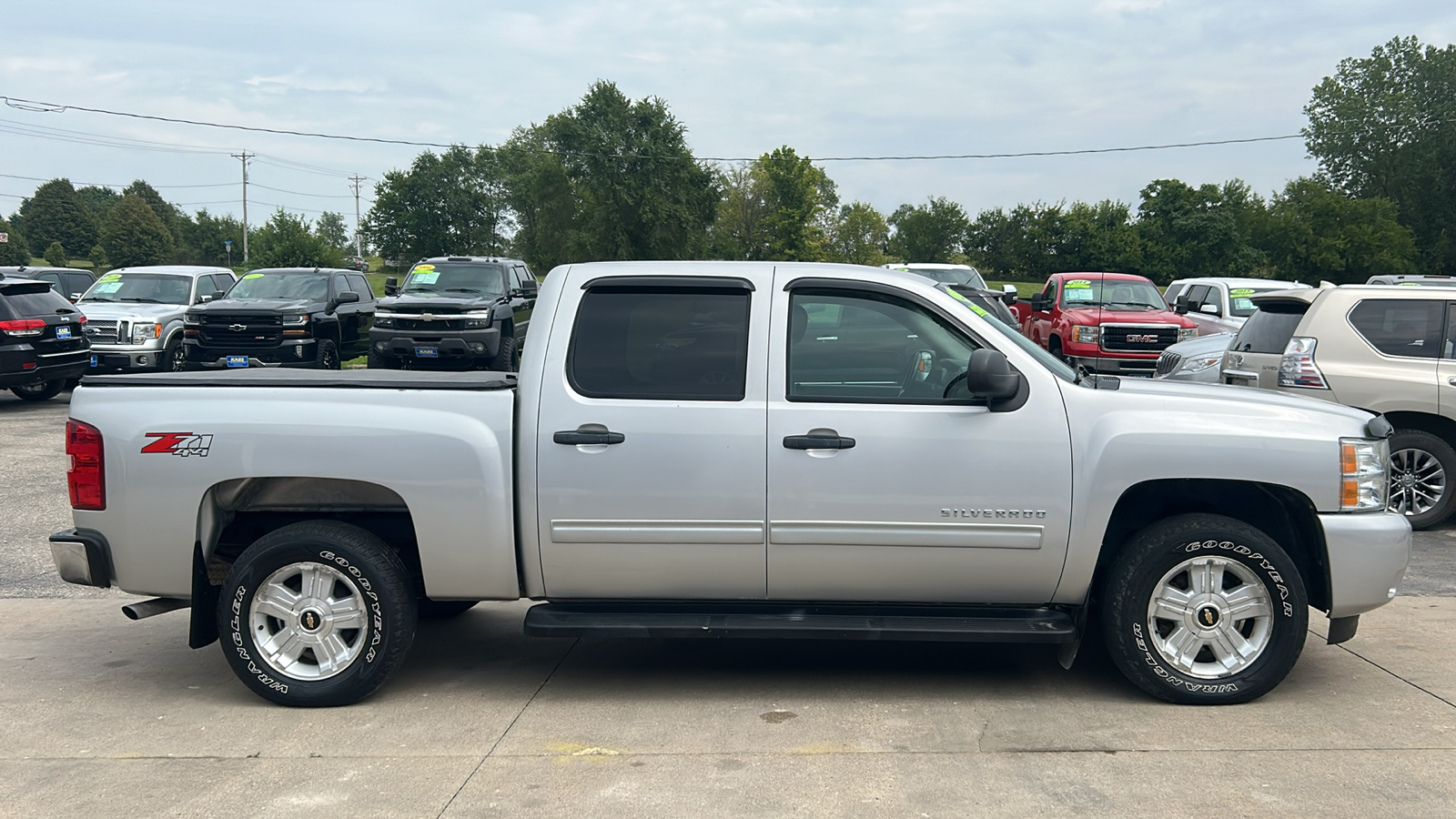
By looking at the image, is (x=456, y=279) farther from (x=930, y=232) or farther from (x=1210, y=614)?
(x=930, y=232)

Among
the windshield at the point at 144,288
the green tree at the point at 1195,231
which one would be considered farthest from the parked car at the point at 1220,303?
the green tree at the point at 1195,231

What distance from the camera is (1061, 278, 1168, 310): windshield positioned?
1866 cm

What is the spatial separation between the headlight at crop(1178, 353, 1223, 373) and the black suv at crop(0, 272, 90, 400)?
47.2ft

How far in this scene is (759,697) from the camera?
4.92 meters

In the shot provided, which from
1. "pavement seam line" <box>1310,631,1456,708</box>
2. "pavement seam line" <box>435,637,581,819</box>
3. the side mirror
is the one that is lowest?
"pavement seam line" <box>435,637,581,819</box>

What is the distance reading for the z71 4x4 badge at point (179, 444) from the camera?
470cm

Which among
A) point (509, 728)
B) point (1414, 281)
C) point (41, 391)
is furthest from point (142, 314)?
point (1414, 281)

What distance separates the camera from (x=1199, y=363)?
12312 millimetres

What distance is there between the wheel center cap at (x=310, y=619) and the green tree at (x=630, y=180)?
242ft

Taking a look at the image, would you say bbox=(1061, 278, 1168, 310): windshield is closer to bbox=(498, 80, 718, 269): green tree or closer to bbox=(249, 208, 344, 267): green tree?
bbox=(249, 208, 344, 267): green tree

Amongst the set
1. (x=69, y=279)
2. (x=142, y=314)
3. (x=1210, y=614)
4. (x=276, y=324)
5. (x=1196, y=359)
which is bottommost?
(x=1210, y=614)

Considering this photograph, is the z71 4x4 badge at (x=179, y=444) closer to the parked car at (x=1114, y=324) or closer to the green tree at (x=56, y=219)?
the parked car at (x=1114, y=324)

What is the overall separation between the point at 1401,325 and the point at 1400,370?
390mm

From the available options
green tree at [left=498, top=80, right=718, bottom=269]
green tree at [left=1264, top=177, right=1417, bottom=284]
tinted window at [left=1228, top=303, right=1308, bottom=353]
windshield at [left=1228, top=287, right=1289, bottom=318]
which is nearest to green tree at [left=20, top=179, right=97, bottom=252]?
green tree at [left=498, top=80, right=718, bottom=269]
